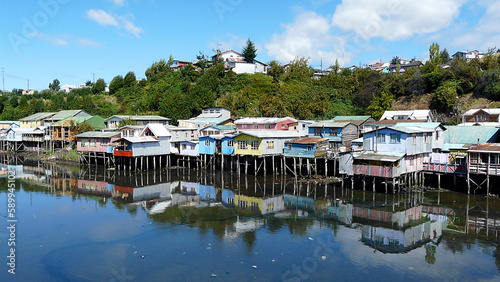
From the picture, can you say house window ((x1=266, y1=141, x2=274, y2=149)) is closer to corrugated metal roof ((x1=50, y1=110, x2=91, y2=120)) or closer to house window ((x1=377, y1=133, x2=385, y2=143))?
house window ((x1=377, y1=133, x2=385, y2=143))

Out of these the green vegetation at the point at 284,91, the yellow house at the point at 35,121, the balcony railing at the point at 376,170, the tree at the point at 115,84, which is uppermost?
the tree at the point at 115,84

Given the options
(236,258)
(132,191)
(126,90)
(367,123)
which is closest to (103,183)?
(132,191)

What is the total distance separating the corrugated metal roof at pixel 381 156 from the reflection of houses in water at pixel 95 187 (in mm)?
22264

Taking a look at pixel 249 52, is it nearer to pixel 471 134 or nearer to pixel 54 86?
pixel 471 134

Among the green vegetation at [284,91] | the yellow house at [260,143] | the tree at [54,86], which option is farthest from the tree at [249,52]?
the tree at [54,86]

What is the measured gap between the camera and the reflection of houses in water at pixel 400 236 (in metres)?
19.7

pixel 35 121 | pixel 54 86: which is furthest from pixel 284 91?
pixel 54 86

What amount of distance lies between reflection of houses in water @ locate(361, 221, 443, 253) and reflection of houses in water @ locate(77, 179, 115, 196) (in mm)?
22687

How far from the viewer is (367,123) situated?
43.9 metres

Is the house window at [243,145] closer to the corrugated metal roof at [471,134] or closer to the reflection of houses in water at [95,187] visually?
the reflection of houses in water at [95,187]

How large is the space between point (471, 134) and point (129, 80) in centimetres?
8133

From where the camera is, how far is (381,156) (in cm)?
3017

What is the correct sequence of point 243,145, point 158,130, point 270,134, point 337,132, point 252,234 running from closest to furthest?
point 252,234 < point 270,134 < point 243,145 < point 337,132 < point 158,130

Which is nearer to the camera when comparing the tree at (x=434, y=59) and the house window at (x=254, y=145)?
the house window at (x=254, y=145)
